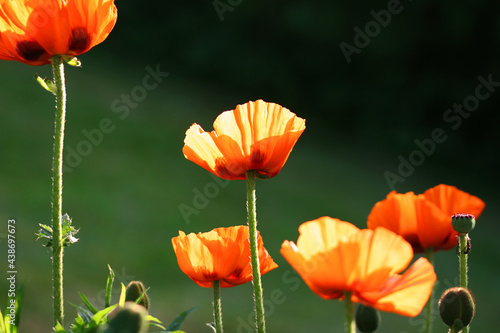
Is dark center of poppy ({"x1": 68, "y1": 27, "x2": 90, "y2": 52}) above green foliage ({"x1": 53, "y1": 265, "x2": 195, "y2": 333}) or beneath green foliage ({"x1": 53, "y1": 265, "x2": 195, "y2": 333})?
above

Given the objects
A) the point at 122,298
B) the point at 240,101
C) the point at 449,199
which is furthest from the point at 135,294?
the point at 240,101

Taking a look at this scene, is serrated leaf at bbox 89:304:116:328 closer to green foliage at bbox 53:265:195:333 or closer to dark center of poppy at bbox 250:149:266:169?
green foliage at bbox 53:265:195:333

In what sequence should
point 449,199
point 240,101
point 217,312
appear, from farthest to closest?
point 240,101 < point 449,199 < point 217,312

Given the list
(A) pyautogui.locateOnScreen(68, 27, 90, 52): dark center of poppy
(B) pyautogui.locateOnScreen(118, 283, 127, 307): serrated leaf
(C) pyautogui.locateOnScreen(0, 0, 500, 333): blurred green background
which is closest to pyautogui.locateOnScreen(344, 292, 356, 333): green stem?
(B) pyautogui.locateOnScreen(118, 283, 127, 307): serrated leaf

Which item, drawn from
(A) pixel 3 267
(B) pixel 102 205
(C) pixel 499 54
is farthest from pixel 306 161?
(A) pixel 3 267

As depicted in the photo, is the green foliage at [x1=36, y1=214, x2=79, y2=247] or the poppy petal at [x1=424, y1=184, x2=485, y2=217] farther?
the poppy petal at [x1=424, y1=184, x2=485, y2=217]

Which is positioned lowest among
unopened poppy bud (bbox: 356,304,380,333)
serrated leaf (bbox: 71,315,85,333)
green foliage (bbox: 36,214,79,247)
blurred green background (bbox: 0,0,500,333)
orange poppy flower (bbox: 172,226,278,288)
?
unopened poppy bud (bbox: 356,304,380,333)

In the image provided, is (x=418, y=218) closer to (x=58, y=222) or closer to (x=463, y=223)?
(x=463, y=223)
